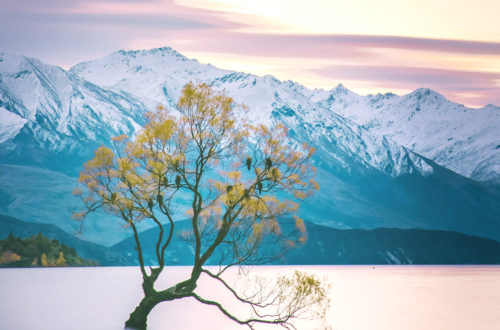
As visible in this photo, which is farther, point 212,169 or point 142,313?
point 142,313

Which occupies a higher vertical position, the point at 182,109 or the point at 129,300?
the point at 182,109

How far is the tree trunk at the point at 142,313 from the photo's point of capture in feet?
157

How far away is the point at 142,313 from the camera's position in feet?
163

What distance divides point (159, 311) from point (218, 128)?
31987 millimetres

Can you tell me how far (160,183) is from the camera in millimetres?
45062

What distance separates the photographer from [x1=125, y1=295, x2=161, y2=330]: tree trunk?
157ft

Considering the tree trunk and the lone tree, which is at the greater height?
the lone tree

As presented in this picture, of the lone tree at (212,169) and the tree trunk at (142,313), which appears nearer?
the lone tree at (212,169)

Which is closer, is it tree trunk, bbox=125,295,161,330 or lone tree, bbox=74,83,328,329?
lone tree, bbox=74,83,328,329

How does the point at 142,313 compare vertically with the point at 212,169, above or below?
below

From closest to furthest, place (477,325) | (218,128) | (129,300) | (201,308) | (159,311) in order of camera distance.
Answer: (218,128) → (477,325) → (159,311) → (201,308) → (129,300)

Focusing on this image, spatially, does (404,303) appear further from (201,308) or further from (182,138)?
(182,138)

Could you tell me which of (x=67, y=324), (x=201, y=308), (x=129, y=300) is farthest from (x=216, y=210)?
(x=129, y=300)

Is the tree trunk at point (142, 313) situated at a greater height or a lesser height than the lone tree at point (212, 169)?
lesser
